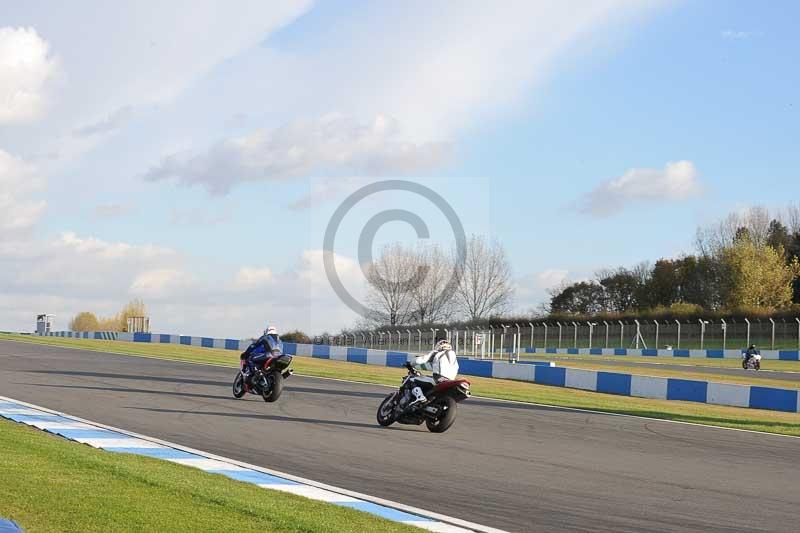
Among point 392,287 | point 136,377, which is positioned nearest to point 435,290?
point 392,287

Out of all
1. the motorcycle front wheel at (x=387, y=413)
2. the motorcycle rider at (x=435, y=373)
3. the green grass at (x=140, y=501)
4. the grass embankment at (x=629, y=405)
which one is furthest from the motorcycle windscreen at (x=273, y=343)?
the green grass at (x=140, y=501)

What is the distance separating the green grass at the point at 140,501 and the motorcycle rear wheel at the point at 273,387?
827 cm

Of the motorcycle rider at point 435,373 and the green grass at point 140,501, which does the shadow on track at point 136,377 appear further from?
the green grass at point 140,501

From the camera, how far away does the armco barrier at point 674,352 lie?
54375 millimetres

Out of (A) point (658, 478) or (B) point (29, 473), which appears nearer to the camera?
(B) point (29, 473)

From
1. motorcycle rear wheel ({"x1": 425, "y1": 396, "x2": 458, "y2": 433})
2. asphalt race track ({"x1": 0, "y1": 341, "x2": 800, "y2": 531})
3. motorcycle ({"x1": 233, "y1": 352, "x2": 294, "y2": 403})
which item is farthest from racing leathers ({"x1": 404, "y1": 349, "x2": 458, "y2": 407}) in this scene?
motorcycle ({"x1": 233, "y1": 352, "x2": 294, "y2": 403})

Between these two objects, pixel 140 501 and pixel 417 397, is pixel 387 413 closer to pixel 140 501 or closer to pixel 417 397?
pixel 417 397

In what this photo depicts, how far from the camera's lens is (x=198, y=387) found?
829 inches

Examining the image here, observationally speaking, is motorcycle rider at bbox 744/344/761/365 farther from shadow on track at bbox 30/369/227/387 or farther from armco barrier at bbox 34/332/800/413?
shadow on track at bbox 30/369/227/387

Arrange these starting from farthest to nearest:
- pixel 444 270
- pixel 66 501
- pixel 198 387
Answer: pixel 444 270 → pixel 198 387 → pixel 66 501

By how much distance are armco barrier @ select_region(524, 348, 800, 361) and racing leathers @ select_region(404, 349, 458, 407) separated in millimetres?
43852

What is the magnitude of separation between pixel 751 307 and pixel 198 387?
6145 cm

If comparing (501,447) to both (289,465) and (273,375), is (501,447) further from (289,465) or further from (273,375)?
(273,375)

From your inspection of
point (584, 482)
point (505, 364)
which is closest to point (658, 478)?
point (584, 482)
